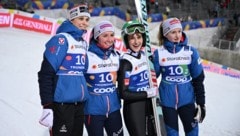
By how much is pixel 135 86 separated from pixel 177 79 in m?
0.53

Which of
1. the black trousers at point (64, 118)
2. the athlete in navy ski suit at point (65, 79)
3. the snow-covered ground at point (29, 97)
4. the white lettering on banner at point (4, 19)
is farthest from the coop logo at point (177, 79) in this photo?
the white lettering on banner at point (4, 19)

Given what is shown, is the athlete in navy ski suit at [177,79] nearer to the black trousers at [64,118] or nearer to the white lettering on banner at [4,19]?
the black trousers at [64,118]

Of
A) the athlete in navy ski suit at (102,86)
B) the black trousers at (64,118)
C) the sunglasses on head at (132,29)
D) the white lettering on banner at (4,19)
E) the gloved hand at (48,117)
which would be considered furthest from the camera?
the white lettering on banner at (4,19)

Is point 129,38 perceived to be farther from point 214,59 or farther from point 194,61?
point 214,59

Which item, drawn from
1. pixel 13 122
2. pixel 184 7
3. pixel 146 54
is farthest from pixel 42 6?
pixel 146 54

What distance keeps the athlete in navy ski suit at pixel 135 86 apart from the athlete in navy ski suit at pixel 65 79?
1.55ft

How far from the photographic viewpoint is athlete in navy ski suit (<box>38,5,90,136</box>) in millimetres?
3441

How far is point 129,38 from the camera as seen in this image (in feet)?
13.1

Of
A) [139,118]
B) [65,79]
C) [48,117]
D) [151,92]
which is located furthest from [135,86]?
[48,117]

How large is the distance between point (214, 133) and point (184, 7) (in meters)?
20.3

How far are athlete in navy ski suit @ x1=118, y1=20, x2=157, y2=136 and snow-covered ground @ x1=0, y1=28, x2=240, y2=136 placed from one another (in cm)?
213

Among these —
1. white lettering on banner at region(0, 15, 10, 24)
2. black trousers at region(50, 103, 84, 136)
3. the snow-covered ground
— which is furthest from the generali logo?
black trousers at region(50, 103, 84, 136)

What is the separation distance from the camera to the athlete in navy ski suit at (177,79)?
4.16 meters

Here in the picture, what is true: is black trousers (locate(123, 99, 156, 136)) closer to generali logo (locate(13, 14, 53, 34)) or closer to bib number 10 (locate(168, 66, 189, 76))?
bib number 10 (locate(168, 66, 189, 76))
